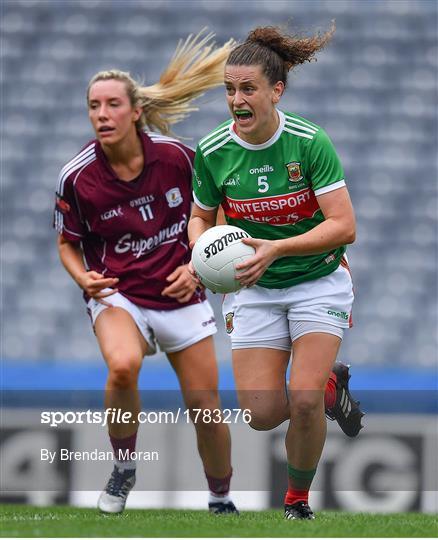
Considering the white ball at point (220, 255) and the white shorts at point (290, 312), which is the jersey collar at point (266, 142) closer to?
the white ball at point (220, 255)

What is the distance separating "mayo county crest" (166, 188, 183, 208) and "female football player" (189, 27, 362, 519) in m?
0.48

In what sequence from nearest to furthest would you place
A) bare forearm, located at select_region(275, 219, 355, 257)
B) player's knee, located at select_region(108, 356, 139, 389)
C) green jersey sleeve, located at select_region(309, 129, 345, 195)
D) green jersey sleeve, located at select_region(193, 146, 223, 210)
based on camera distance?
1. bare forearm, located at select_region(275, 219, 355, 257)
2. green jersey sleeve, located at select_region(309, 129, 345, 195)
3. green jersey sleeve, located at select_region(193, 146, 223, 210)
4. player's knee, located at select_region(108, 356, 139, 389)

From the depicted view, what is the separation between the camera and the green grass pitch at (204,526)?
441cm

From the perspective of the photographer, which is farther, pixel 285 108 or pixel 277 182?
pixel 285 108

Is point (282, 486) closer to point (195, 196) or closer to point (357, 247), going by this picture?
point (195, 196)

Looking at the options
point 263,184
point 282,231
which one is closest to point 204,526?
point 282,231

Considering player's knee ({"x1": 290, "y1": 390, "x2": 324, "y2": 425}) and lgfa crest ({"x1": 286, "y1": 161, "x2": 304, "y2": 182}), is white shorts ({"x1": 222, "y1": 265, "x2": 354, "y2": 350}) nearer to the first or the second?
player's knee ({"x1": 290, "y1": 390, "x2": 324, "y2": 425})

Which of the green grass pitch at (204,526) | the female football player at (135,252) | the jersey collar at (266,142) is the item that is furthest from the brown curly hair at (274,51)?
the green grass pitch at (204,526)

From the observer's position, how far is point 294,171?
5012 mm

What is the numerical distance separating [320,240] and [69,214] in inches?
56.2

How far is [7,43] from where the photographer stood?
43.7ft

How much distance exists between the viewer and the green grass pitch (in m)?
4.41

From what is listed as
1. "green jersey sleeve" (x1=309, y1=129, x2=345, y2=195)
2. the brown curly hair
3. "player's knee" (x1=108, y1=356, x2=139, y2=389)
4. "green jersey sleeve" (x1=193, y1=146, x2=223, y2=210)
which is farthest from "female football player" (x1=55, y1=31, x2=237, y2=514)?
"green jersey sleeve" (x1=309, y1=129, x2=345, y2=195)

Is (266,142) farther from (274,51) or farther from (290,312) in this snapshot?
(290,312)
